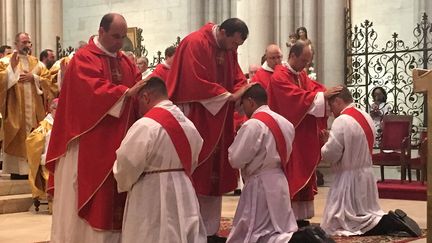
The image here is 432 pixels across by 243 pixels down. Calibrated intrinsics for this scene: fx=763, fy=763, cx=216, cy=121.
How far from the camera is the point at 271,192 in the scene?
6.65 meters

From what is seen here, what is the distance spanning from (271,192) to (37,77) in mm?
5778

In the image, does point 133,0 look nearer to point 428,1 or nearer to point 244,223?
point 428,1

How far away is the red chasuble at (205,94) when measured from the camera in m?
7.05

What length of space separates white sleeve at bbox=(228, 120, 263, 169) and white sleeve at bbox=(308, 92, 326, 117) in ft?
5.29

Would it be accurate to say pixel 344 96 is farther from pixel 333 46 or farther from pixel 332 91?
pixel 333 46

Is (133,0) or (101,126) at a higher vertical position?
(133,0)

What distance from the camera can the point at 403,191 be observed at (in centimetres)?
1178

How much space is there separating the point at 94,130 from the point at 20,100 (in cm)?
555

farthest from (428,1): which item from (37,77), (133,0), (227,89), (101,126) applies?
(101,126)

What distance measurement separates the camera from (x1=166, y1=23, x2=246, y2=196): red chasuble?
23.1ft

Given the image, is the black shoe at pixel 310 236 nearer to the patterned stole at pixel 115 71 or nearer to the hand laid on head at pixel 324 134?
the patterned stole at pixel 115 71

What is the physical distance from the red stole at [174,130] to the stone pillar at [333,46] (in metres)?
9.33

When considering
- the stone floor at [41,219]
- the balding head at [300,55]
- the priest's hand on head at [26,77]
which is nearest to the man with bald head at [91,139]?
the stone floor at [41,219]

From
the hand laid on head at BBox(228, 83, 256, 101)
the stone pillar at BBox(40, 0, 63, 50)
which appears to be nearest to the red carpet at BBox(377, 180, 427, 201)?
the hand laid on head at BBox(228, 83, 256, 101)
